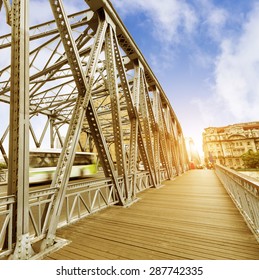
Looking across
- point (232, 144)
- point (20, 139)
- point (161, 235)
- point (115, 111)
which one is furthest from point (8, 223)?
point (232, 144)

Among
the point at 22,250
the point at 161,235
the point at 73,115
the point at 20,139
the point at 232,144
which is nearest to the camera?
the point at 22,250

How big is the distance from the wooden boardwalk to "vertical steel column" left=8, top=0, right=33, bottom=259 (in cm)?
66

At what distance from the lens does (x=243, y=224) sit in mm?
3787

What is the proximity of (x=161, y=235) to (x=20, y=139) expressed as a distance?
137 inches

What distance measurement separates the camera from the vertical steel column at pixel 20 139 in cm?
265

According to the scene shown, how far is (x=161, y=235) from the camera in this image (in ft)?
11.1

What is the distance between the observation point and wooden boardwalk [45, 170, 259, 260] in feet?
8.76

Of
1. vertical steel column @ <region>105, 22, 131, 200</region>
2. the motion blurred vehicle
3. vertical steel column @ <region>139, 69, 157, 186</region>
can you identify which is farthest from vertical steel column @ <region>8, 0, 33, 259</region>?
the motion blurred vehicle

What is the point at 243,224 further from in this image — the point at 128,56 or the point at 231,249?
the point at 128,56

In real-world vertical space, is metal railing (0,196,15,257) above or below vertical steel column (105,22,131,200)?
below

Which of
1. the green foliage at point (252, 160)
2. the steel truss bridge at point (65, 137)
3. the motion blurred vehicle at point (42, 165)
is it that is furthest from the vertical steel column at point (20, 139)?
the green foliage at point (252, 160)

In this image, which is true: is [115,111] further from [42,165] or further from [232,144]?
[232,144]

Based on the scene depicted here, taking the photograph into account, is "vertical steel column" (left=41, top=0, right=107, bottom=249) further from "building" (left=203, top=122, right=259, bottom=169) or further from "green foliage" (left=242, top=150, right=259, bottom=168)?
"building" (left=203, top=122, right=259, bottom=169)

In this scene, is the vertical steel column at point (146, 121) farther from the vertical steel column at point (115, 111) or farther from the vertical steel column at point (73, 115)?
the vertical steel column at point (73, 115)
